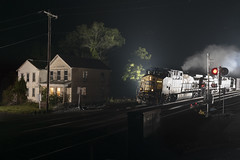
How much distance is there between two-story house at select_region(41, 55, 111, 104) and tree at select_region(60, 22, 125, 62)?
5.39 metres

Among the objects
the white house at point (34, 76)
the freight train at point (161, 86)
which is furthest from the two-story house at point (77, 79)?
the freight train at point (161, 86)

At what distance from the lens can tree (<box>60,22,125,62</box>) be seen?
4006 centimetres

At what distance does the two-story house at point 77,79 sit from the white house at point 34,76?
191 centimetres

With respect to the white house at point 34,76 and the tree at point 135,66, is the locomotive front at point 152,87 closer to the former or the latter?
the tree at point 135,66

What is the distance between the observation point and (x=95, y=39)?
133 feet

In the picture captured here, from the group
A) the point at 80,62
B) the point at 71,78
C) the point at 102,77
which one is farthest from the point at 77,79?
the point at 102,77

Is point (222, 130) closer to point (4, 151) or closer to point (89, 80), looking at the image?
point (4, 151)

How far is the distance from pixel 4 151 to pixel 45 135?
10.6 feet

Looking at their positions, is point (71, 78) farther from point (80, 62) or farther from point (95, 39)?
point (95, 39)

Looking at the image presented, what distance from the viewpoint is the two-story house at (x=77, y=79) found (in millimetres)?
31297

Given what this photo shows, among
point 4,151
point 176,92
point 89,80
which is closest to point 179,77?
point 176,92

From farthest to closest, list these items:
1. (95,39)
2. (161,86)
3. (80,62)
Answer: (95,39) < (80,62) < (161,86)

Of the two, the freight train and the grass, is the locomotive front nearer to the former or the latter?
the freight train

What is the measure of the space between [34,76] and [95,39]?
525 inches
